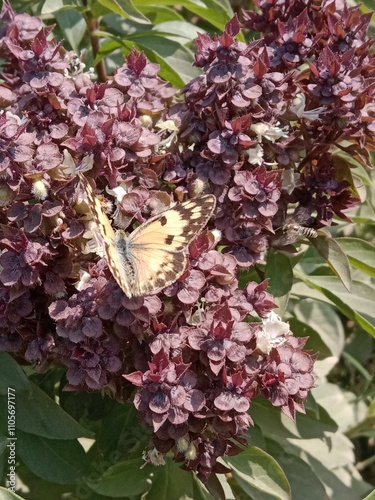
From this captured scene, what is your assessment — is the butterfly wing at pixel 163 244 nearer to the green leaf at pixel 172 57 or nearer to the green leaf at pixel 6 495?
the green leaf at pixel 6 495

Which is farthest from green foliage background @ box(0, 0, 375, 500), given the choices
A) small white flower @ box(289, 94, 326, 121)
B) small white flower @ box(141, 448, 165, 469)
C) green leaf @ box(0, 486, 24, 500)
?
small white flower @ box(289, 94, 326, 121)

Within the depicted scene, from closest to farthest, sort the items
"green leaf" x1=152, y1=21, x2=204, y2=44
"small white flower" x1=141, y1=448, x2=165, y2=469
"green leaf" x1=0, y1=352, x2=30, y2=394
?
"small white flower" x1=141, y1=448, x2=165, y2=469 < "green leaf" x1=0, y1=352, x2=30, y2=394 < "green leaf" x1=152, y1=21, x2=204, y2=44

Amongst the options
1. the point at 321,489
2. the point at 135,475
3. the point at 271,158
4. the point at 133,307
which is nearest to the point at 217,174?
the point at 271,158

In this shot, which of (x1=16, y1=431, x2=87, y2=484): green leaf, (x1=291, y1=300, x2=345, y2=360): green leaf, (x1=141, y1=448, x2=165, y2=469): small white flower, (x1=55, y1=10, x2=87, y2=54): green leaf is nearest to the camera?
(x1=141, y1=448, x2=165, y2=469): small white flower

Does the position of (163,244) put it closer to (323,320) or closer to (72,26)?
(72,26)

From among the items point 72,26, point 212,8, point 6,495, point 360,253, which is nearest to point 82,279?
point 6,495

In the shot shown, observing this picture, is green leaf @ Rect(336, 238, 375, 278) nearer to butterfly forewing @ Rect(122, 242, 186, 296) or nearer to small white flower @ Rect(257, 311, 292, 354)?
small white flower @ Rect(257, 311, 292, 354)

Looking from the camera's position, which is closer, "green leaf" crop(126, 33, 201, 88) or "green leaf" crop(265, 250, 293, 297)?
"green leaf" crop(265, 250, 293, 297)
